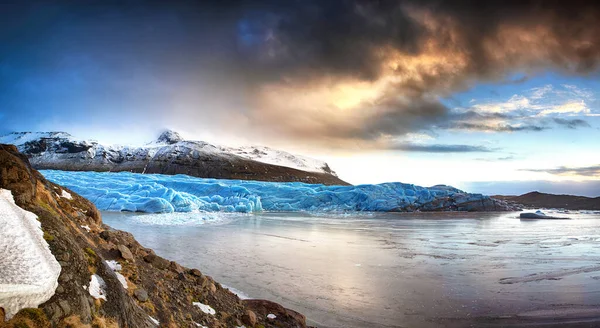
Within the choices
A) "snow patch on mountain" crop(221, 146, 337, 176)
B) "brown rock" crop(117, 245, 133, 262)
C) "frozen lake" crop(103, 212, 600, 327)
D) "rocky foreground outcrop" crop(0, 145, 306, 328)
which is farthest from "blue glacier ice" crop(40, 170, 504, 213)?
"snow patch on mountain" crop(221, 146, 337, 176)

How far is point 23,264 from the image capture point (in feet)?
6.90

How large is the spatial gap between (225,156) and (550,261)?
369ft

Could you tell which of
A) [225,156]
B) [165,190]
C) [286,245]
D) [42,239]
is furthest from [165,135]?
[42,239]

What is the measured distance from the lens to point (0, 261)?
204 centimetres

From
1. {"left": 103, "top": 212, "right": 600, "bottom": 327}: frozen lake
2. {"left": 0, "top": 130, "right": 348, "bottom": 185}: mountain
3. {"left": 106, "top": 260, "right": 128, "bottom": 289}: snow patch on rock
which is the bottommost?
{"left": 103, "top": 212, "right": 600, "bottom": 327}: frozen lake

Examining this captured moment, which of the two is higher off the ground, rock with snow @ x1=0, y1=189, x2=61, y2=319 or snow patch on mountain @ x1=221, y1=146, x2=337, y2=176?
snow patch on mountain @ x1=221, y1=146, x2=337, y2=176

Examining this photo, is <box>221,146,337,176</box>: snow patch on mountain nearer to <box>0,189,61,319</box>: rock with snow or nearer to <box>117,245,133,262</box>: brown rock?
<box>117,245,133,262</box>: brown rock

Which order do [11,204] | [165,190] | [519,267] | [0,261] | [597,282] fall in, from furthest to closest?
[165,190]
[519,267]
[597,282]
[11,204]
[0,261]

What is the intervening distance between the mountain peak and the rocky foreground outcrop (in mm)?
147660

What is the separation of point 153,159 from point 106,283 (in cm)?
11544

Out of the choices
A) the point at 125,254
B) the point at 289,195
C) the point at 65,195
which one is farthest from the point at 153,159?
the point at 125,254

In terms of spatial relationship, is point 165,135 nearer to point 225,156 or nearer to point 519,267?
point 225,156

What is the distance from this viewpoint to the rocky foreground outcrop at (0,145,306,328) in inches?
92.0

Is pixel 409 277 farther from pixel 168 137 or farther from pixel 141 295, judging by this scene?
pixel 168 137
